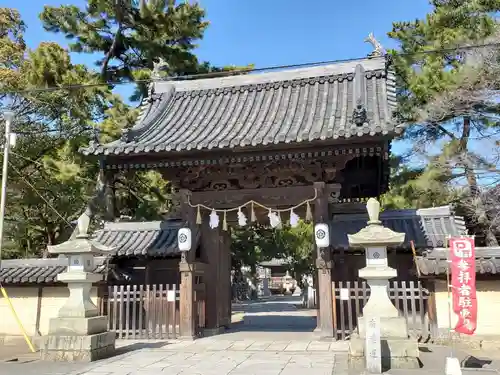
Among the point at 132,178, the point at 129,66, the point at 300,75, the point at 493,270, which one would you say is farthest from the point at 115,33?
the point at 493,270

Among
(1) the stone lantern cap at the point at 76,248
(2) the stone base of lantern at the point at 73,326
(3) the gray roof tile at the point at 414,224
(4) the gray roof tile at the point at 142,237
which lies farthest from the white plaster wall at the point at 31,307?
Answer: (3) the gray roof tile at the point at 414,224

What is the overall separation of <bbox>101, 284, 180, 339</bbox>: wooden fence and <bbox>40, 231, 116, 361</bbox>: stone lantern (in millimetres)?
1976

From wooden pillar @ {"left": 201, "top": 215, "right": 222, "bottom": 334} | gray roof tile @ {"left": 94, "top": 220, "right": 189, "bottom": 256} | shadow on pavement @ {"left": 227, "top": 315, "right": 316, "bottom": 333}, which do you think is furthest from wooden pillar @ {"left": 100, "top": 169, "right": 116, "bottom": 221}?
wooden pillar @ {"left": 201, "top": 215, "right": 222, "bottom": 334}

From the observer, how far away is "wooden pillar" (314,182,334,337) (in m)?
10.4

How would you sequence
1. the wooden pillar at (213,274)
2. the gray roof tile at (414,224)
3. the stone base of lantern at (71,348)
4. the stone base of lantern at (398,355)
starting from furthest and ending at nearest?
the wooden pillar at (213,274)
the gray roof tile at (414,224)
the stone base of lantern at (71,348)
the stone base of lantern at (398,355)

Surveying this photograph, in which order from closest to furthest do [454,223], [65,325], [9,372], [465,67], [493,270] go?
1. [9,372]
2. [65,325]
3. [493,270]
4. [454,223]
5. [465,67]

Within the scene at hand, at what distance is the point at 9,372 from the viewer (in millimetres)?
7469

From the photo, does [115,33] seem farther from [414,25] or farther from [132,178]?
[414,25]

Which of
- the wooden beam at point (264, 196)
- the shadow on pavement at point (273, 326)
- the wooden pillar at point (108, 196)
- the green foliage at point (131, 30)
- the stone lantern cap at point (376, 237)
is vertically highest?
the green foliage at point (131, 30)

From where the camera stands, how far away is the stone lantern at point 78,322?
27.6 ft

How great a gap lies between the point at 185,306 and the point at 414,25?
18.8 meters

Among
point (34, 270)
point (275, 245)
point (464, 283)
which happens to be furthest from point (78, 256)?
point (275, 245)

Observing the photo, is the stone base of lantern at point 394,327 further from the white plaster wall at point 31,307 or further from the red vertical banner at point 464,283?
the white plaster wall at point 31,307

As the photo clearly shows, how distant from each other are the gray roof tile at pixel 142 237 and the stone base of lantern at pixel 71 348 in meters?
4.55
